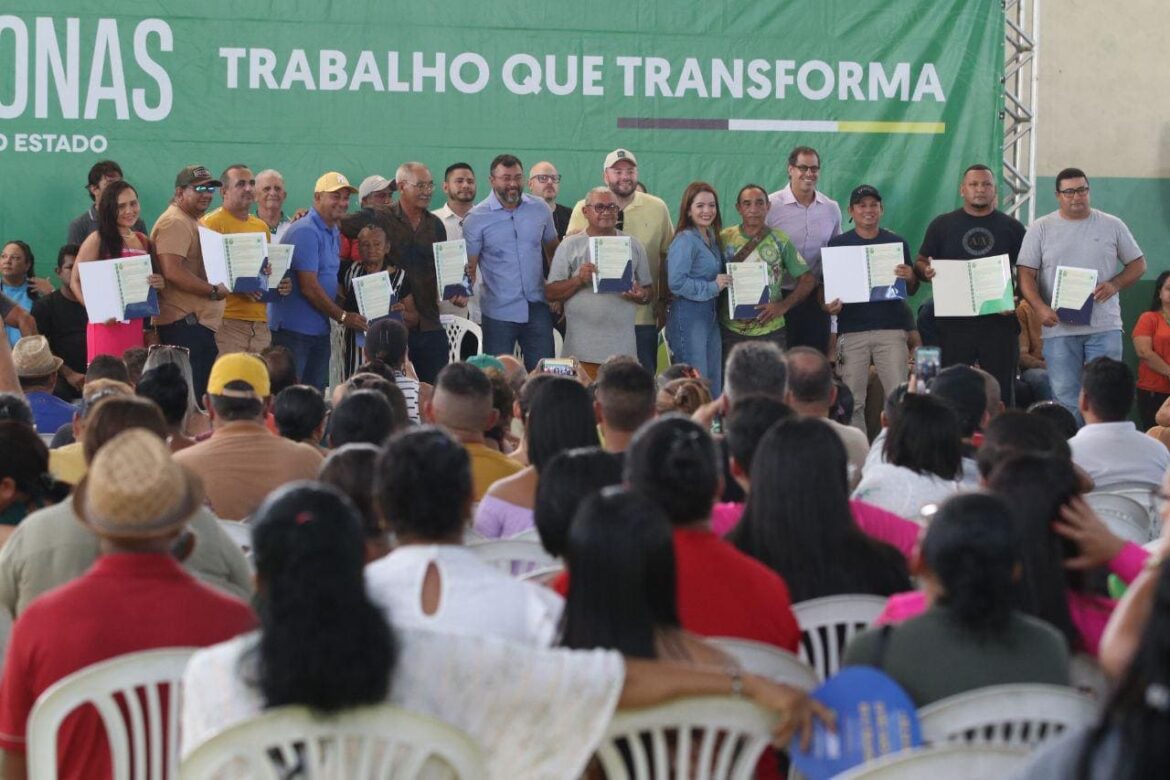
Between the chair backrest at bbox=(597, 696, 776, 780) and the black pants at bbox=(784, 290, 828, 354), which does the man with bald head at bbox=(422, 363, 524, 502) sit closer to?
the chair backrest at bbox=(597, 696, 776, 780)

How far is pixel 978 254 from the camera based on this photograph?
1013cm

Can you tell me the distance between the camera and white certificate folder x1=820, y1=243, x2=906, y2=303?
33.0 feet

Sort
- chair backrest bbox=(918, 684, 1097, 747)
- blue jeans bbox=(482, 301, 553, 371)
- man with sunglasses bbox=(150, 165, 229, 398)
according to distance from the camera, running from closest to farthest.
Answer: chair backrest bbox=(918, 684, 1097, 747)
man with sunglasses bbox=(150, 165, 229, 398)
blue jeans bbox=(482, 301, 553, 371)

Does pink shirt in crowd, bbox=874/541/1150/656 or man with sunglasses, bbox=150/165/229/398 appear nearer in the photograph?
pink shirt in crowd, bbox=874/541/1150/656

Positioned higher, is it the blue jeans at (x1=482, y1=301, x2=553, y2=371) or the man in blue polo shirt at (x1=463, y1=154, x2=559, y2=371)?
the man in blue polo shirt at (x1=463, y1=154, x2=559, y2=371)

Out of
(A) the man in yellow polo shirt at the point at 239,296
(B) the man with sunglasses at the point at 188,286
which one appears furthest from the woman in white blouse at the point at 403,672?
(A) the man in yellow polo shirt at the point at 239,296

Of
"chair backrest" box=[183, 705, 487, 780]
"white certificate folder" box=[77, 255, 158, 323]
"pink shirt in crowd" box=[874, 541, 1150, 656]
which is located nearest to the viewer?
"chair backrest" box=[183, 705, 487, 780]

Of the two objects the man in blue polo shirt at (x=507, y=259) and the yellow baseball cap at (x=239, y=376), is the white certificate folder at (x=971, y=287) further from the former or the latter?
the yellow baseball cap at (x=239, y=376)

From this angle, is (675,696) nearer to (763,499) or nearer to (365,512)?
(763,499)

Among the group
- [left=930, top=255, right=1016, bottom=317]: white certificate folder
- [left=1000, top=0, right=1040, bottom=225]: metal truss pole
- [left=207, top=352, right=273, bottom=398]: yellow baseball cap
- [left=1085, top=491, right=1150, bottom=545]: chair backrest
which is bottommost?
[left=1085, top=491, right=1150, bottom=545]: chair backrest

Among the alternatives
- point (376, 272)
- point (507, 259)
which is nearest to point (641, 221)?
point (507, 259)

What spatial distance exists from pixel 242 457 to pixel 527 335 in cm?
517

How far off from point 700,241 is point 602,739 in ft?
25.0

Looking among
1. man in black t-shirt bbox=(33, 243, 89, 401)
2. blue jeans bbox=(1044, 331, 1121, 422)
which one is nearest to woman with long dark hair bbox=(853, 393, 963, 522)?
blue jeans bbox=(1044, 331, 1121, 422)
